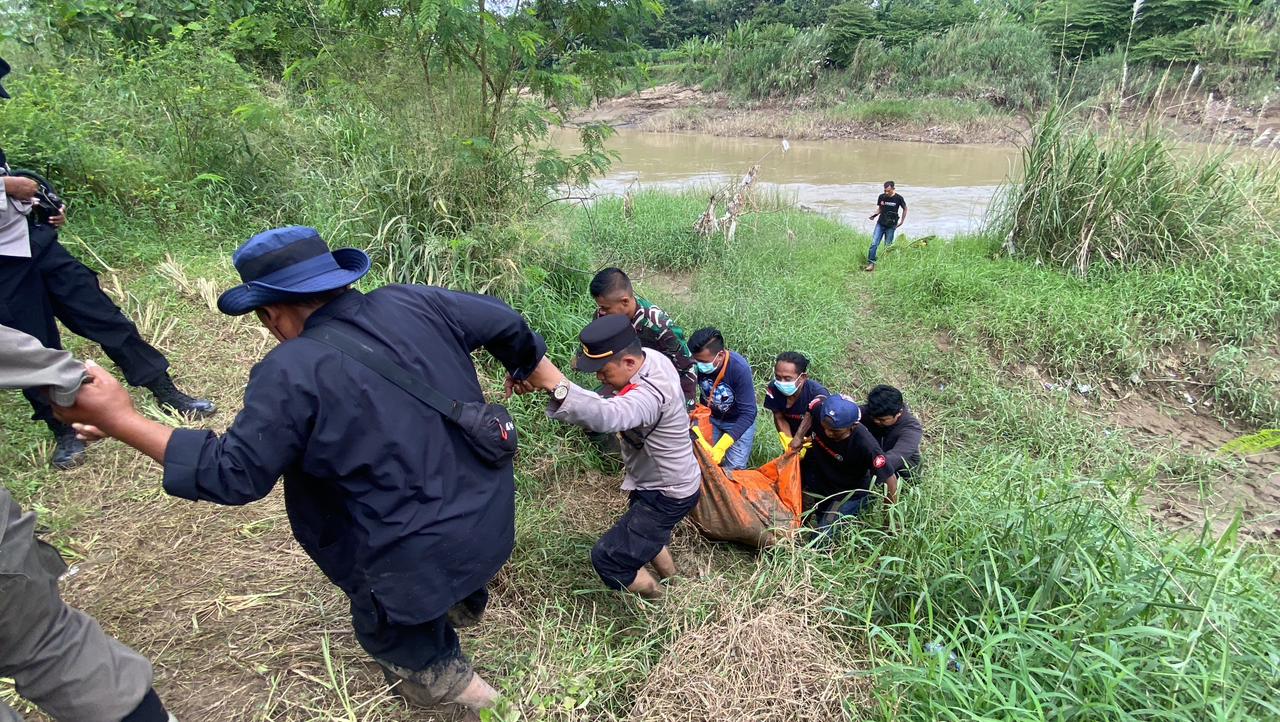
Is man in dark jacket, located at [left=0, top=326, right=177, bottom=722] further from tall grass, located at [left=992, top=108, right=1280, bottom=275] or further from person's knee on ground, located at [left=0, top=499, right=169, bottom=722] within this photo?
tall grass, located at [left=992, top=108, right=1280, bottom=275]

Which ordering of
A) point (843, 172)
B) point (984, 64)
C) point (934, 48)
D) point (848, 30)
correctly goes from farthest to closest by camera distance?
point (848, 30) < point (934, 48) < point (984, 64) < point (843, 172)

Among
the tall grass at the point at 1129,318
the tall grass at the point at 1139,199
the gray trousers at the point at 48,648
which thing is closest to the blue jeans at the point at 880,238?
the tall grass at the point at 1129,318

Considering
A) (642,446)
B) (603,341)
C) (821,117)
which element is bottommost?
(821,117)

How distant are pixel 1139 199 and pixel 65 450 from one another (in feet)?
27.6

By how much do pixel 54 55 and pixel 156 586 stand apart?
288 inches

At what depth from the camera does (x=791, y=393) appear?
3.37m

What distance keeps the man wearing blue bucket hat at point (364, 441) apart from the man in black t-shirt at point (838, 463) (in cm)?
173

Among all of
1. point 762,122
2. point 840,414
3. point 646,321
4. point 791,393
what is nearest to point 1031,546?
point 840,414

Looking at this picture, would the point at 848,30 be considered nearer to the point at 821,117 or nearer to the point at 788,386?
the point at 821,117

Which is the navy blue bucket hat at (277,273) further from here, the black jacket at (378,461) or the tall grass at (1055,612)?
the tall grass at (1055,612)

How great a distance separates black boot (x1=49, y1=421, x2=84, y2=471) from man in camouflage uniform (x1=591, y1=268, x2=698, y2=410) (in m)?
2.56

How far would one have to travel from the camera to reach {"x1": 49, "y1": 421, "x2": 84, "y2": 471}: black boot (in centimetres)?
285

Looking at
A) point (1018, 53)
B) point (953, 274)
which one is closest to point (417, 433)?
point (953, 274)

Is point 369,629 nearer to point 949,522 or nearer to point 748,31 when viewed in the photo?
point 949,522
